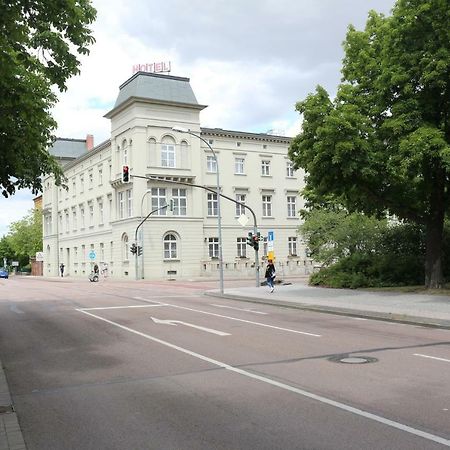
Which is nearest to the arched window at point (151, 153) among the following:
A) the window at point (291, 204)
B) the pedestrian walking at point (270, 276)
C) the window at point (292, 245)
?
the window at point (291, 204)

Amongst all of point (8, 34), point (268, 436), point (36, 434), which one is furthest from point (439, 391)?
point (8, 34)

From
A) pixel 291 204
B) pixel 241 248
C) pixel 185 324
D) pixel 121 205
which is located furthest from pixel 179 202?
pixel 185 324

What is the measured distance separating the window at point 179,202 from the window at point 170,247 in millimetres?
2482

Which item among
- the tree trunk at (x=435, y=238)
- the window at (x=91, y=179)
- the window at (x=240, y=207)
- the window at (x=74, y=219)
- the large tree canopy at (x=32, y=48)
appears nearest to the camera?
the large tree canopy at (x=32, y=48)

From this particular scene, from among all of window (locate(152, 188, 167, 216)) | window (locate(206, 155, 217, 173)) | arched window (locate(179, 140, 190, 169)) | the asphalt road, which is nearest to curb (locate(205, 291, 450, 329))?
the asphalt road

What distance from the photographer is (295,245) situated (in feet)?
211

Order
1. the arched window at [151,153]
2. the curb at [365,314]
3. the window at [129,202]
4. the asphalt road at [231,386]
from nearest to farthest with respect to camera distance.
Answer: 1. the asphalt road at [231,386]
2. the curb at [365,314]
3. the arched window at [151,153]
4. the window at [129,202]

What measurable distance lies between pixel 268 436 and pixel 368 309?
511 inches

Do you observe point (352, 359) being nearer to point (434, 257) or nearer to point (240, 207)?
point (434, 257)

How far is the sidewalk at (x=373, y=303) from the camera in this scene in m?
15.5

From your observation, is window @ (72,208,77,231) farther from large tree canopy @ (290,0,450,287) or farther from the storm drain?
the storm drain

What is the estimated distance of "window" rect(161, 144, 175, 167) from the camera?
54.7m

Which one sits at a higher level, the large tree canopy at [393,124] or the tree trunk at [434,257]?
the large tree canopy at [393,124]

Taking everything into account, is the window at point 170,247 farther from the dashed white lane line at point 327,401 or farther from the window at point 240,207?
the dashed white lane line at point 327,401
